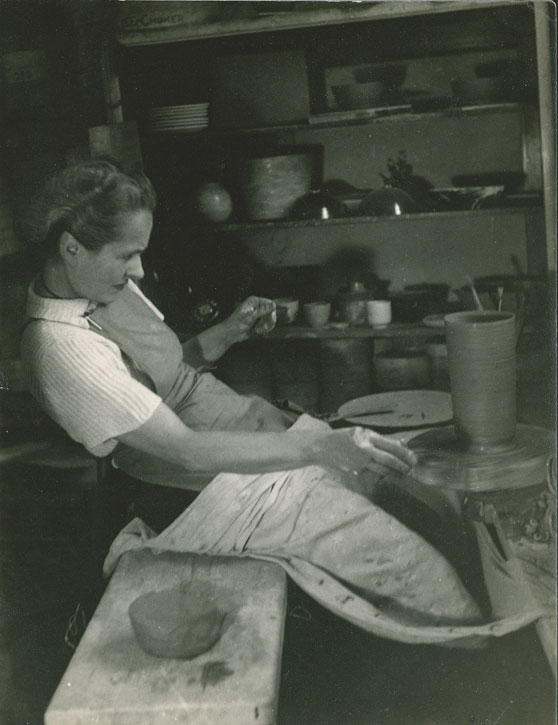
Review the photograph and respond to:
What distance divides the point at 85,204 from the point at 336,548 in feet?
3.27

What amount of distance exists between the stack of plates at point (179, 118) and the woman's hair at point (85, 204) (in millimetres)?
1206

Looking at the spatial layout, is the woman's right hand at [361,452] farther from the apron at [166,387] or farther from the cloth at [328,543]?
the apron at [166,387]

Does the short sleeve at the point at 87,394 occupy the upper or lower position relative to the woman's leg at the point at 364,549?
upper

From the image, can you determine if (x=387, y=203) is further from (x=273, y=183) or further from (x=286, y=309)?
(x=286, y=309)

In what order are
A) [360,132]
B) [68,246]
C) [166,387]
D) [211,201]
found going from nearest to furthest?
[68,246] → [166,387] → [211,201] → [360,132]

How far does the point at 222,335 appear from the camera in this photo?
2.44m

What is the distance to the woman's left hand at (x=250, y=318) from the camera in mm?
2443

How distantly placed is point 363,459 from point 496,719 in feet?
2.09

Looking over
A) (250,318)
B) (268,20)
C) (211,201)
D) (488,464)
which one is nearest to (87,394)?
(250,318)

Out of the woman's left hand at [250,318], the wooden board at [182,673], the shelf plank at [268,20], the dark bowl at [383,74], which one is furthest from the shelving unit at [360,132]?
the wooden board at [182,673]

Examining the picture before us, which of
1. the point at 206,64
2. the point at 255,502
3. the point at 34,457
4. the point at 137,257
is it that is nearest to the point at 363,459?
the point at 255,502

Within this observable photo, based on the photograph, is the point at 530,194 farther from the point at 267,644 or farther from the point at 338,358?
the point at 267,644

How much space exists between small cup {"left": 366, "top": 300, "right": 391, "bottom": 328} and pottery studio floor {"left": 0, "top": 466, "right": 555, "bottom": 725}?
54.1 inches

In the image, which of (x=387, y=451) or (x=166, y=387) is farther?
(x=166, y=387)
